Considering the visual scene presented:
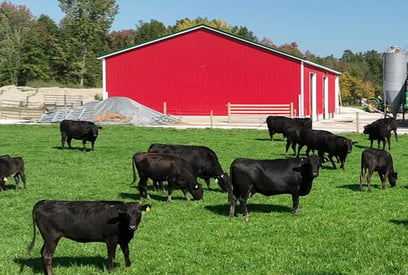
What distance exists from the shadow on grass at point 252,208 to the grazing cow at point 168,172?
771mm

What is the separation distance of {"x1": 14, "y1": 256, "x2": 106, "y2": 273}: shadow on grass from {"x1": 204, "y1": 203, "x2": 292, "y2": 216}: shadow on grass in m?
3.44

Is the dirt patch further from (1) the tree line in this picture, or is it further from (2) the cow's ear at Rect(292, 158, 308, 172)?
(2) the cow's ear at Rect(292, 158, 308, 172)

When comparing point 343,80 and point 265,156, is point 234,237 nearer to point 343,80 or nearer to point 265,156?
point 265,156

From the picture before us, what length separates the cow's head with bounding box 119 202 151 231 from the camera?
688 centimetres

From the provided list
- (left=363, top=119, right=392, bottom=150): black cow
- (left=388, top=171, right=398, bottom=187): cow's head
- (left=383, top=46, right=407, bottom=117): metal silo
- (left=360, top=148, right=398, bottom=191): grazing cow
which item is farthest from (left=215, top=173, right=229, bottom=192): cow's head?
(left=383, top=46, right=407, bottom=117): metal silo

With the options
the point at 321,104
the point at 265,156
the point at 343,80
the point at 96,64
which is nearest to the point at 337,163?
the point at 265,156

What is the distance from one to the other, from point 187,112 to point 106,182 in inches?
1153

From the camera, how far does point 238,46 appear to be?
42.5m

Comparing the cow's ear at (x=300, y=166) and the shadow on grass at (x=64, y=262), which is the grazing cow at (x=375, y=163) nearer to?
the cow's ear at (x=300, y=166)

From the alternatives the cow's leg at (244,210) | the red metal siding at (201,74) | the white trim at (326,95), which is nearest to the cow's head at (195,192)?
the cow's leg at (244,210)

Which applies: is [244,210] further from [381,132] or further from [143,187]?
[381,132]

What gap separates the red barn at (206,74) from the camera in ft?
136

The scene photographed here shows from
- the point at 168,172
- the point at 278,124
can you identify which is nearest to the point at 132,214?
the point at 168,172

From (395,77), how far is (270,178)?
3504 cm
